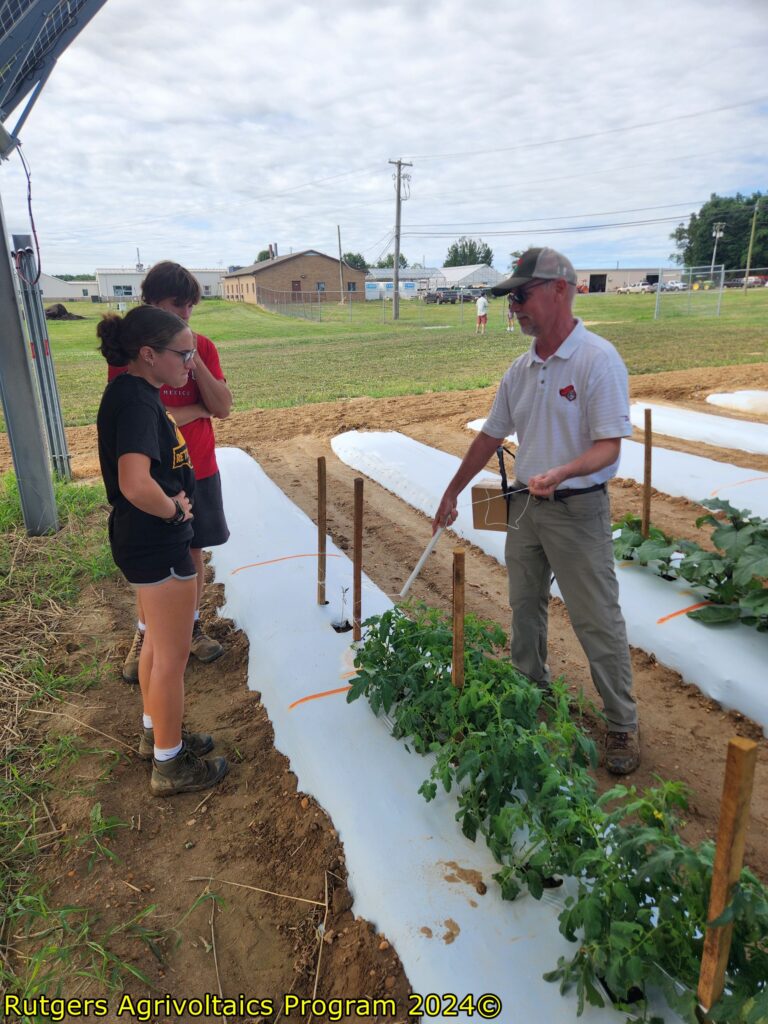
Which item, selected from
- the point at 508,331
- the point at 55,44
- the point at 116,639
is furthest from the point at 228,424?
the point at 508,331

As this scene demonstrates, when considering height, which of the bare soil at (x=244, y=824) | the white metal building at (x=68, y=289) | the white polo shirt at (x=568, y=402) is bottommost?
the bare soil at (x=244, y=824)

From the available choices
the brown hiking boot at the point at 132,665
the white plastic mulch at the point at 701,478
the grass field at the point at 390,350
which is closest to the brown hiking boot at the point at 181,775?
the brown hiking boot at the point at 132,665

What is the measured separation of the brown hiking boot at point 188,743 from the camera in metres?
2.62

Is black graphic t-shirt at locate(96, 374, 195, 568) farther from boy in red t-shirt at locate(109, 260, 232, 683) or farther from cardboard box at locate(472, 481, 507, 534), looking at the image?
cardboard box at locate(472, 481, 507, 534)

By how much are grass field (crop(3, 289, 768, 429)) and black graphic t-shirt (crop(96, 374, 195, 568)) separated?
320 inches

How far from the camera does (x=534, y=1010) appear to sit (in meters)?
1.51

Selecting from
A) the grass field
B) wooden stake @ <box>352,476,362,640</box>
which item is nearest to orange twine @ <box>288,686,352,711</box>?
wooden stake @ <box>352,476,362,640</box>

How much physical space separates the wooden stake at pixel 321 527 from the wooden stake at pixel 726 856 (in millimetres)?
2310

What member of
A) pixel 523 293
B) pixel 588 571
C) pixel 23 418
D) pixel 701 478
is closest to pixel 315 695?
pixel 588 571

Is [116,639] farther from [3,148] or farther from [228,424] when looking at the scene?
[228,424]

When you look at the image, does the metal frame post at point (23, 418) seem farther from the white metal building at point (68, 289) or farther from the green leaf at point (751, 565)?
the white metal building at point (68, 289)

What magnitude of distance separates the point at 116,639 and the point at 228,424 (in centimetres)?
567

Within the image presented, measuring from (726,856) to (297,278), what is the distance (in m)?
52.7

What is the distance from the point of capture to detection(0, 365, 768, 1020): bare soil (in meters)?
1.85
